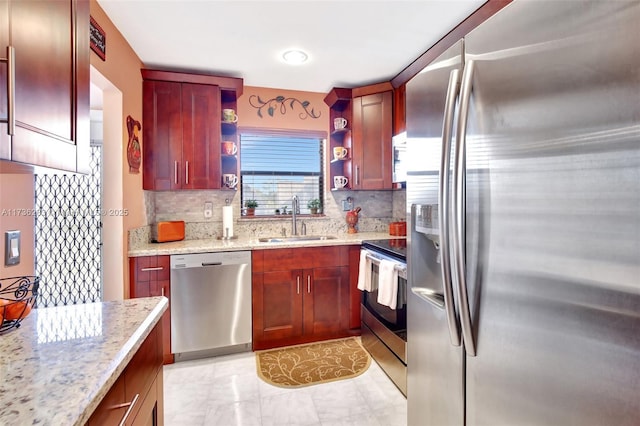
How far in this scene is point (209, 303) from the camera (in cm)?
242

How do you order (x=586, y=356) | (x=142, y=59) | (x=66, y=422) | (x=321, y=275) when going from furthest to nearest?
(x=321, y=275)
(x=142, y=59)
(x=586, y=356)
(x=66, y=422)

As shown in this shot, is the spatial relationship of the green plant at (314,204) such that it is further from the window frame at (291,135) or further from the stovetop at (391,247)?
the stovetop at (391,247)

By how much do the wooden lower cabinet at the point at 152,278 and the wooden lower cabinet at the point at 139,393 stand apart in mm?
1377

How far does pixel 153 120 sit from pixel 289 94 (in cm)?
138

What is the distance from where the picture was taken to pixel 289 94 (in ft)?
10.6

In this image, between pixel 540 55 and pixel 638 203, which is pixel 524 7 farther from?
pixel 638 203

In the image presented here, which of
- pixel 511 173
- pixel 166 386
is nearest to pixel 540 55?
pixel 511 173

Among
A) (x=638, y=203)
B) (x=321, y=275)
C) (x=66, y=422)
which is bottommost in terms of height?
(x=321, y=275)

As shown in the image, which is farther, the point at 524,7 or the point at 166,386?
Answer: the point at 166,386

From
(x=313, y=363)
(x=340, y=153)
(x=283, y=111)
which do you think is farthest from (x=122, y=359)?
(x=283, y=111)

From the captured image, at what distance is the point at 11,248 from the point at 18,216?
0.50ft

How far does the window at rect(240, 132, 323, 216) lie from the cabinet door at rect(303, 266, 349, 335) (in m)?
0.89

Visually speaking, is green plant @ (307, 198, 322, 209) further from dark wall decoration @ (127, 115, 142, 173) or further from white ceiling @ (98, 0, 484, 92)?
dark wall decoration @ (127, 115, 142, 173)

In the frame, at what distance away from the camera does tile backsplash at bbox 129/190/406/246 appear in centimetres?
292
